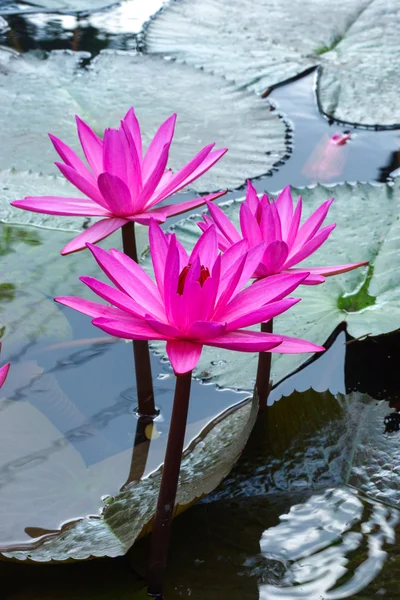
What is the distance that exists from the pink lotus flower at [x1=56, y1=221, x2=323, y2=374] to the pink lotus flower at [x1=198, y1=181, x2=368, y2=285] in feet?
0.33

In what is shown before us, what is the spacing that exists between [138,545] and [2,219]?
1.06 metres

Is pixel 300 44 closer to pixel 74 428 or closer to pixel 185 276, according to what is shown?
pixel 74 428

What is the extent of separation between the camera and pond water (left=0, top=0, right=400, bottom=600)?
37.9 inches

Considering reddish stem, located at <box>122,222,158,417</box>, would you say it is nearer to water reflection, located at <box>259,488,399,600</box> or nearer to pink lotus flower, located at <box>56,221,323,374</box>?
pink lotus flower, located at <box>56,221,323,374</box>

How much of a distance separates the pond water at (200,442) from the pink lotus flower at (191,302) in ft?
1.25

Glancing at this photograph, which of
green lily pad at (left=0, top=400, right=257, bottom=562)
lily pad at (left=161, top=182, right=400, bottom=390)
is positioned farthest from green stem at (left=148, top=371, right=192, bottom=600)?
lily pad at (left=161, top=182, right=400, bottom=390)

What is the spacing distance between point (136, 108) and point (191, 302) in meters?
1.70

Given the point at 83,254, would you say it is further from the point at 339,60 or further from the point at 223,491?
the point at 339,60

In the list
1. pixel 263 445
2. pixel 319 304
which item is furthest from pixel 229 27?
pixel 263 445

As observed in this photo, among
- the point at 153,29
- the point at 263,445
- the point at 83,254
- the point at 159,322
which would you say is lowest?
the point at 263,445

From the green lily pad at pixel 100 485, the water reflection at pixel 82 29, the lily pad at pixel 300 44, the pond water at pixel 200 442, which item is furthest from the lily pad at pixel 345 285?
the water reflection at pixel 82 29

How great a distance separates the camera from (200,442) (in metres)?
1.18

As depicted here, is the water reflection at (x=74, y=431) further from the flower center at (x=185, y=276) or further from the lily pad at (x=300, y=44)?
the lily pad at (x=300, y=44)

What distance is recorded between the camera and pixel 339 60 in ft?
8.49
